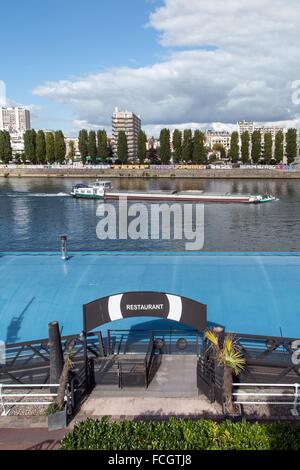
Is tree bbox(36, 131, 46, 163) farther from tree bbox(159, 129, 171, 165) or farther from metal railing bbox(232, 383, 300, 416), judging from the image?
metal railing bbox(232, 383, 300, 416)

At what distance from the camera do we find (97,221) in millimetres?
53406

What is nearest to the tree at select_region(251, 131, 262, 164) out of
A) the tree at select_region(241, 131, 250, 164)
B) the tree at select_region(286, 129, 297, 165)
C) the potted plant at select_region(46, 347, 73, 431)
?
the tree at select_region(241, 131, 250, 164)

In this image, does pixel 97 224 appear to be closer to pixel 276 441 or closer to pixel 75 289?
pixel 75 289

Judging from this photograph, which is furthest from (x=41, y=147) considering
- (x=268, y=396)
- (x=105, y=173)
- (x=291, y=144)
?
(x=268, y=396)

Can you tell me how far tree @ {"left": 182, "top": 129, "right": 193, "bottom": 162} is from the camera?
124 m

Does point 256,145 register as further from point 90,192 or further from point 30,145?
point 30,145

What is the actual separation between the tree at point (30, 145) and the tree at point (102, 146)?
20.0 m

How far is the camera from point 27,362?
1027 cm

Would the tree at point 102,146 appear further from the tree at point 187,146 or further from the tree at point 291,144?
the tree at point 291,144

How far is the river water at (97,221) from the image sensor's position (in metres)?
40.5

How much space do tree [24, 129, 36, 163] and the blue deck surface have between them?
116 meters

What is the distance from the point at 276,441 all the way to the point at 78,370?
4.85 metres

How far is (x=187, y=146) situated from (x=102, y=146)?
26.8 metres
